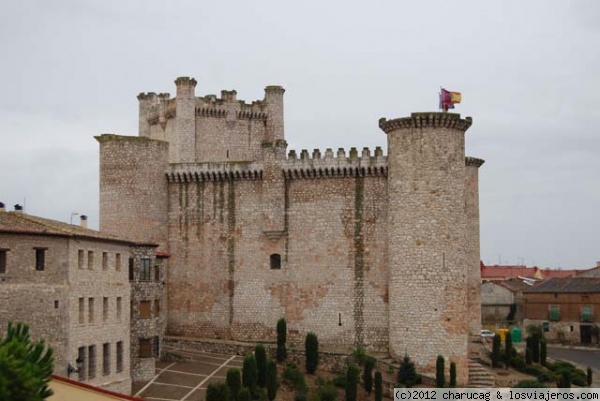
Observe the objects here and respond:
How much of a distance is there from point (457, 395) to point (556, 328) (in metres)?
43.1

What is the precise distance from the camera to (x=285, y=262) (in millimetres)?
49250

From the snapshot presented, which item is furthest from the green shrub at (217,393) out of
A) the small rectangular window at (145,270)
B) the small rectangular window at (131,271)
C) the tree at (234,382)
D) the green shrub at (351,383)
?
the small rectangular window at (145,270)

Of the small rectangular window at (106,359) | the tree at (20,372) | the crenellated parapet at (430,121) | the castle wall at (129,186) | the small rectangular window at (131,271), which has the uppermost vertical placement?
the crenellated parapet at (430,121)

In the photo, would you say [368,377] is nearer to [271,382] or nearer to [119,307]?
[271,382]

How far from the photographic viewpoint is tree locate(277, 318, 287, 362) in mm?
46688

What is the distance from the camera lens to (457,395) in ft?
143

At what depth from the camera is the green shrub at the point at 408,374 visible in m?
44.4

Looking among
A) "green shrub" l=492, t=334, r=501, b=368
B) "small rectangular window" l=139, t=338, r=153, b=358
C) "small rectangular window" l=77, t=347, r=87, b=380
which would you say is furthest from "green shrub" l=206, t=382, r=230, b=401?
"green shrub" l=492, t=334, r=501, b=368

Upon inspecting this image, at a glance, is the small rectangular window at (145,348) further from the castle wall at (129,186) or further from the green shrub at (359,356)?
the green shrub at (359,356)

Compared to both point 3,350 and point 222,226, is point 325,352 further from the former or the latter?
point 3,350

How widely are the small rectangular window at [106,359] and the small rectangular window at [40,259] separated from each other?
478cm

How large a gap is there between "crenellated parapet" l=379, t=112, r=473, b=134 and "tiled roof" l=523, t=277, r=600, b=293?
42.6 meters

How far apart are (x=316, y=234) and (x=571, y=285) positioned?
145ft

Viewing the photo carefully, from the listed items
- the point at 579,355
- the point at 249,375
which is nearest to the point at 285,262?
the point at 249,375
